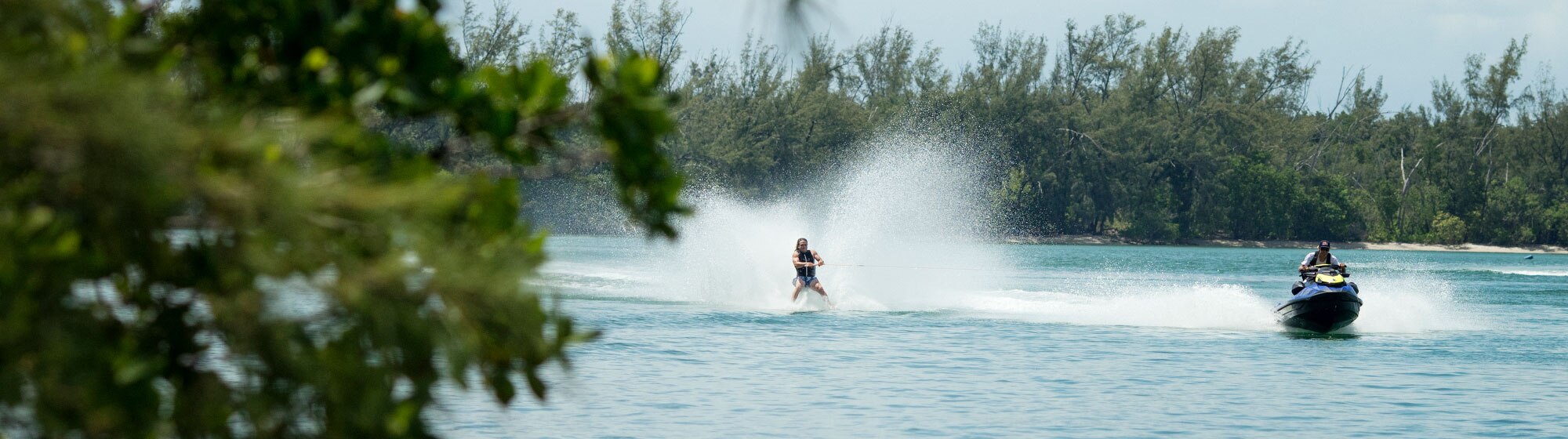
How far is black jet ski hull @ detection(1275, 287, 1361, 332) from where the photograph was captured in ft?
73.1

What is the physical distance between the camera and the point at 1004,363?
18.6 meters

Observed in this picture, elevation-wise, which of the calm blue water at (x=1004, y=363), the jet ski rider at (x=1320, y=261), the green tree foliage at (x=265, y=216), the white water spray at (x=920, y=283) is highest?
the green tree foliage at (x=265, y=216)

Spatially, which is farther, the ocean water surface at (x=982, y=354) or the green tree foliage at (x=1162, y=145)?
the green tree foliage at (x=1162, y=145)

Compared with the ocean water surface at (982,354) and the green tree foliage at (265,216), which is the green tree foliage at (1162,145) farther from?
the green tree foliage at (265,216)

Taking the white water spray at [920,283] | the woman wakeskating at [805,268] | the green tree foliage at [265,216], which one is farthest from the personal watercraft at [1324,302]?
the green tree foliage at [265,216]

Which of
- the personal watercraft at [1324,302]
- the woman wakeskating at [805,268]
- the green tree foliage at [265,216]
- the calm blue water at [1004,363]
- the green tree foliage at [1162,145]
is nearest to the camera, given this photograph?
the green tree foliage at [265,216]

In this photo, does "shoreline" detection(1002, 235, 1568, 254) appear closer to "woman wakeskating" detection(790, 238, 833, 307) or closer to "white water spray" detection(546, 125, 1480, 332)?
"white water spray" detection(546, 125, 1480, 332)

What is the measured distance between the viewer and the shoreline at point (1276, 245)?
3172 inches

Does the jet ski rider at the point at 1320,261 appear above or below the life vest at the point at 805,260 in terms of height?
above

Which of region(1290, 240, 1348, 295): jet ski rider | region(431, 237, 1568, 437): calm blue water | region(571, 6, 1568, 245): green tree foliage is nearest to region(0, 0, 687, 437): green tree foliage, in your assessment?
region(431, 237, 1568, 437): calm blue water

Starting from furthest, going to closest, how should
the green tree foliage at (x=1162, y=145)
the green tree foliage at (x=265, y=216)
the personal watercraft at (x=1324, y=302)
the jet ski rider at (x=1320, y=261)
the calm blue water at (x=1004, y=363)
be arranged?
the green tree foliage at (x=1162, y=145)
the personal watercraft at (x=1324, y=302)
the jet ski rider at (x=1320, y=261)
the calm blue water at (x=1004, y=363)
the green tree foliage at (x=265, y=216)

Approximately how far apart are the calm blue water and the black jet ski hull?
282 millimetres

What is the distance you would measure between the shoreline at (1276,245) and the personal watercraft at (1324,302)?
187 feet

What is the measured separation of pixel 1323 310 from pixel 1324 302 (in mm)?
151
